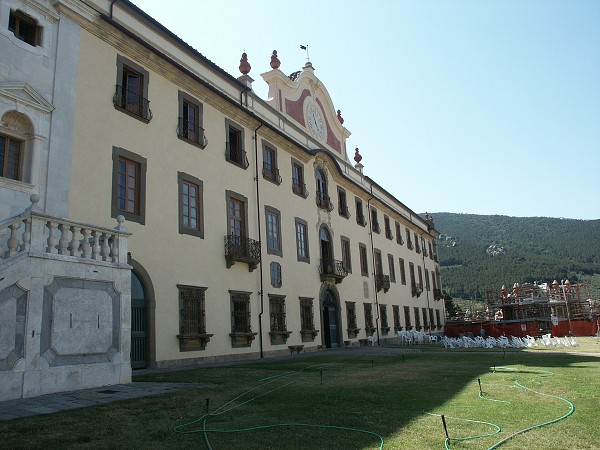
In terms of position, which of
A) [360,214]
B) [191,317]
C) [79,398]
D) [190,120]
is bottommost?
[79,398]

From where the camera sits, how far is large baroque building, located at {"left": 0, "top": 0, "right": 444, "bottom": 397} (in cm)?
886

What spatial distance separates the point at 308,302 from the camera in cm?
2455

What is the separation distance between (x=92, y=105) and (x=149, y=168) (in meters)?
2.61

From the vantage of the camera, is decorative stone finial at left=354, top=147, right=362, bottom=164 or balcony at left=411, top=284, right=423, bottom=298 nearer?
decorative stone finial at left=354, top=147, right=362, bottom=164

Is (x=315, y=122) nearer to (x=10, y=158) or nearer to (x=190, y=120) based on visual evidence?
(x=190, y=120)

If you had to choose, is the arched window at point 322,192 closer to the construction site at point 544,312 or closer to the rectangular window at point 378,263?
the rectangular window at point 378,263

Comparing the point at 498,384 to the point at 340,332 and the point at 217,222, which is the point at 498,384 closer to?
the point at 217,222

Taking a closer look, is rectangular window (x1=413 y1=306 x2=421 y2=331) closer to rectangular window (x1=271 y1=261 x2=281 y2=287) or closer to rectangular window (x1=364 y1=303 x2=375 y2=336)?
rectangular window (x1=364 y1=303 x2=375 y2=336)

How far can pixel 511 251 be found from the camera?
443 feet

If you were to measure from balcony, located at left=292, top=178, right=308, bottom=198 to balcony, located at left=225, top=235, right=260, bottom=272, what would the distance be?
5655 millimetres

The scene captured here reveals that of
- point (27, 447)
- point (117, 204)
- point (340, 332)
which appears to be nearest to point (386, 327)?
point (340, 332)

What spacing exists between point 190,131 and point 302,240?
9375mm

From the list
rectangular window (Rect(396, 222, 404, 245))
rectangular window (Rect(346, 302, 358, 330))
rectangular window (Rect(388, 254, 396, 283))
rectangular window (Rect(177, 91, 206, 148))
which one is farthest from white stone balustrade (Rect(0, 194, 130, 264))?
rectangular window (Rect(396, 222, 404, 245))

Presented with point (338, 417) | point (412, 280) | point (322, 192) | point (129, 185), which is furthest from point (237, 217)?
point (412, 280)
